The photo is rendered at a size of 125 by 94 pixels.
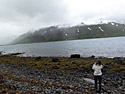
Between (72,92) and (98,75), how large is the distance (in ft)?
11.6

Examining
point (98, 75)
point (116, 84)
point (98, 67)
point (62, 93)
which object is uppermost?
point (98, 67)

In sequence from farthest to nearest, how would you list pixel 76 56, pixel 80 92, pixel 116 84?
pixel 76 56 → pixel 116 84 → pixel 80 92

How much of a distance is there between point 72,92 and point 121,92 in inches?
232

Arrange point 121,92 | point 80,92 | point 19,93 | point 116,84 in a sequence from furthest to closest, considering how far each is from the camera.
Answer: point 116,84
point 121,92
point 80,92
point 19,93

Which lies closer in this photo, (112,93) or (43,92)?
(43,92)

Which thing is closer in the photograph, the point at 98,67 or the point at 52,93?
the point at 52,93

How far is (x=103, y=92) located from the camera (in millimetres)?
13023

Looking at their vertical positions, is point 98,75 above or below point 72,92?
above

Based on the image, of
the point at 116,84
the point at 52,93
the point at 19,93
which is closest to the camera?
the point at 19,93

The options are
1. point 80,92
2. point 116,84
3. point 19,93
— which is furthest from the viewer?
point 116,84

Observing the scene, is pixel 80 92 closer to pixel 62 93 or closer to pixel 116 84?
pixel 62 93

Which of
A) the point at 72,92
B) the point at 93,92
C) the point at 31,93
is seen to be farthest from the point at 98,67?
the point at 31,93

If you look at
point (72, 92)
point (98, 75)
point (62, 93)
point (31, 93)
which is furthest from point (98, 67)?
point (31, 93)

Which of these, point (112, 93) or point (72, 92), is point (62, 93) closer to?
point (72, 92)
